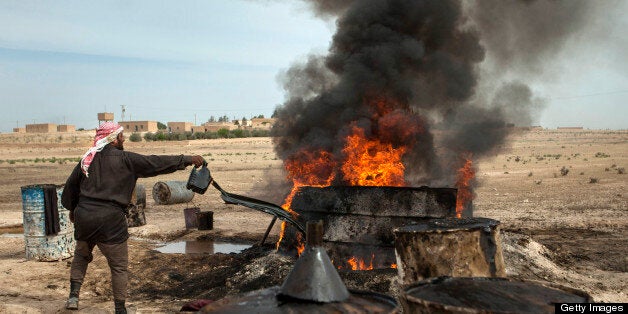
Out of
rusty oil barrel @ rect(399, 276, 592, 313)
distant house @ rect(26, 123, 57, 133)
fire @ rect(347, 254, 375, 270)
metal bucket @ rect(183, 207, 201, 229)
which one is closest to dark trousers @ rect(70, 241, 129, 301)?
fire @ rect(347, 254, 375, 270)

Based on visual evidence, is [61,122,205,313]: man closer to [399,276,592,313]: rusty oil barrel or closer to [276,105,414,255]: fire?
[399,276,592,313]: rusty oil barrel

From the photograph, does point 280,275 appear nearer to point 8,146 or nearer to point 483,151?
point 483,151

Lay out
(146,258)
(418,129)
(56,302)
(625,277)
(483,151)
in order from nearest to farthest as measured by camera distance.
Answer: (56,302) → (625,277) → (146,258) → (418,129) → (483,151)

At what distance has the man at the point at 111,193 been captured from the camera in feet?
18.2

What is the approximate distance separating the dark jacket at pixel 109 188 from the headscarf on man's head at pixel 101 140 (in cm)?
5

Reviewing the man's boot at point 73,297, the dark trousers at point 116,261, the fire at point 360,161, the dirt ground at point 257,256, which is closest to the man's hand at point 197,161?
the dark trousers at point 116,261

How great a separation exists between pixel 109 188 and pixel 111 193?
0.06 m

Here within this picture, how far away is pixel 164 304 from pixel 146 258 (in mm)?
2853

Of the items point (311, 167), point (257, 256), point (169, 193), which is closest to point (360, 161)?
point (311, 167)

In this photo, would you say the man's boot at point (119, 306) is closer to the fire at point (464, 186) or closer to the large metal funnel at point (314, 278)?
the large metal funnel at point (314, 278)

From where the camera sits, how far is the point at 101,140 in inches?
226

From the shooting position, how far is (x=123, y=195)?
222 inches

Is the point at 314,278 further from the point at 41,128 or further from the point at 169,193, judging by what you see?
the point at 41,128

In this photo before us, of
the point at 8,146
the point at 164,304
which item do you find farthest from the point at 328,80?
the point at 8,146
